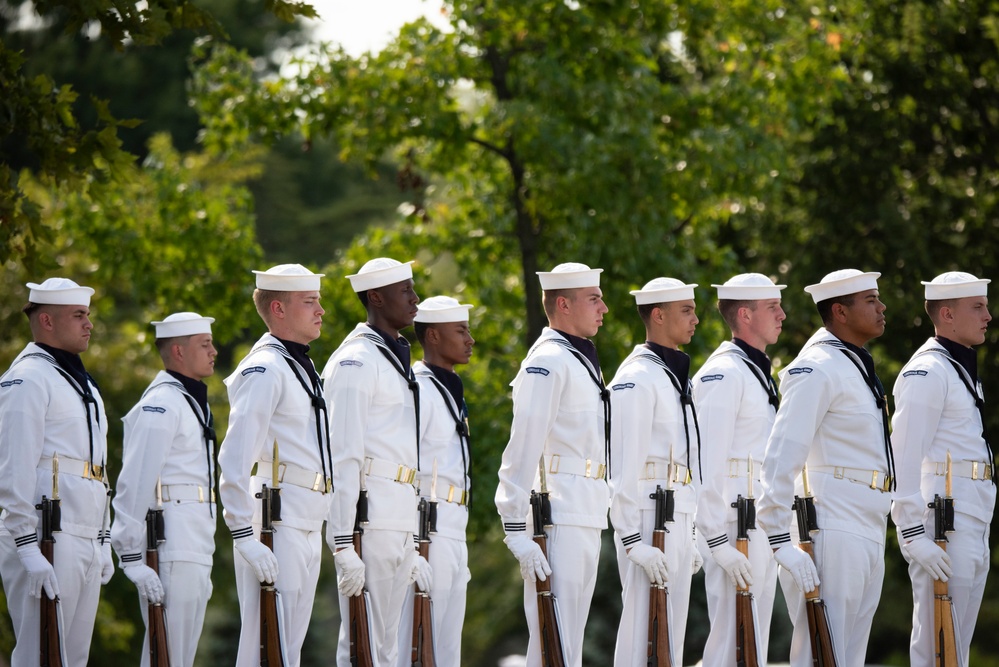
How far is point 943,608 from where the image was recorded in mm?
8883

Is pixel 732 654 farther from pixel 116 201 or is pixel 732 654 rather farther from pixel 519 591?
pixel 519 591

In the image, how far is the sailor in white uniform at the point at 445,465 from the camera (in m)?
9.00

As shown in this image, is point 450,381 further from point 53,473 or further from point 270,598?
point 53,473

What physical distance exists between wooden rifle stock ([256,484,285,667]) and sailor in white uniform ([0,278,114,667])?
1143 mm

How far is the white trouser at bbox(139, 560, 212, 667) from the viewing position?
8492mm

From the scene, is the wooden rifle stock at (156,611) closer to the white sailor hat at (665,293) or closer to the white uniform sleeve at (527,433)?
the white uniform sleeve at (527,433)

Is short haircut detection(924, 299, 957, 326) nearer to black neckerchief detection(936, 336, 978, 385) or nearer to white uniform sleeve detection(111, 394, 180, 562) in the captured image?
black neckerchief detection(936, 336, 978, 385)

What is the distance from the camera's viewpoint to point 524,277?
15.4m

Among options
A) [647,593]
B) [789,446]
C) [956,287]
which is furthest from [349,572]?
[956,287]

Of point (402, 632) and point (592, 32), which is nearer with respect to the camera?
point (402, 632)

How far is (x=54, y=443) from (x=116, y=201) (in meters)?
7.92

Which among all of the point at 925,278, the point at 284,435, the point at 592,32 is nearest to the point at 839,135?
the point at 925,278

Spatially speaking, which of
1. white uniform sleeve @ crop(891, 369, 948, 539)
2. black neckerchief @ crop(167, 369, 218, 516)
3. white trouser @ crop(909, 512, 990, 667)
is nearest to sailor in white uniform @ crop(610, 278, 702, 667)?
white uniform sleeve @ crop(891, 369, 948, 539)

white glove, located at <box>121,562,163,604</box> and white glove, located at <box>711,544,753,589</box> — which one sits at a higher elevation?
white glove, located at <box>121,562,163,604</box>
